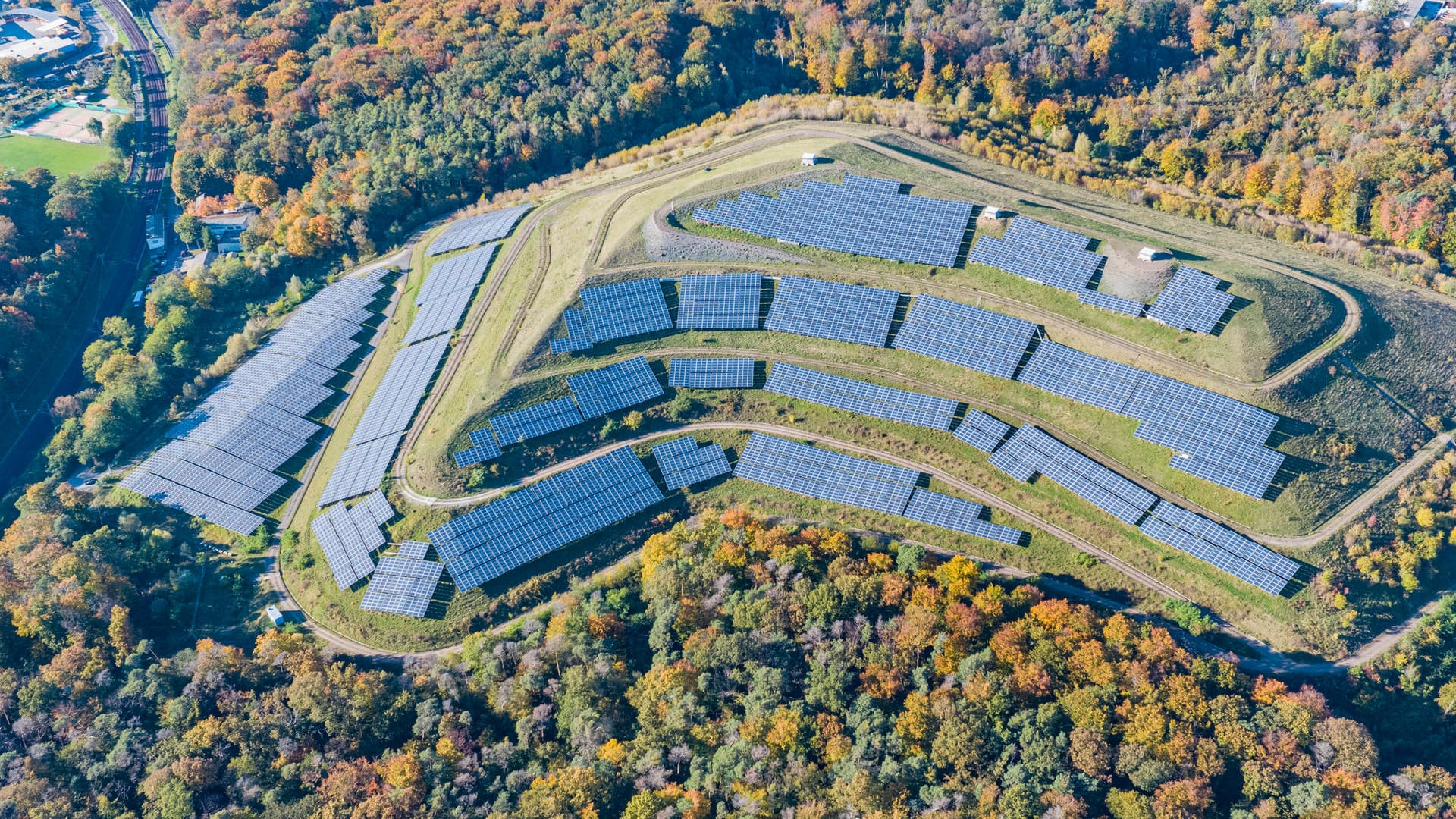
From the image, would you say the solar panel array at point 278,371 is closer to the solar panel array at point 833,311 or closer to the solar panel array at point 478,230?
the solar panel array at point 478,230

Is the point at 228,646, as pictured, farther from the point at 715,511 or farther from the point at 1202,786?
the point at 1202,786

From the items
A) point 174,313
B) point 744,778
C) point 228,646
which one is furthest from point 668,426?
point 174,313

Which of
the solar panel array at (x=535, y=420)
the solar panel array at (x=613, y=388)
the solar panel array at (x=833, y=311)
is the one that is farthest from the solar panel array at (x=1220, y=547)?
the solar panel array at (x=535, y=420)

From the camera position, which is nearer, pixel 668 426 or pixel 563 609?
pixel 563 609

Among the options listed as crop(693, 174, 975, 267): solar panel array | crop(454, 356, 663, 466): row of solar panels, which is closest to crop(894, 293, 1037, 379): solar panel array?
crop(693, 174, 975, 267): solar panel array

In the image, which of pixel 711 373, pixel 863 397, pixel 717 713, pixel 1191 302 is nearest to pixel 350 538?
pixel 711 373

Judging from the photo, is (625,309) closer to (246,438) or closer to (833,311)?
(833,311)
